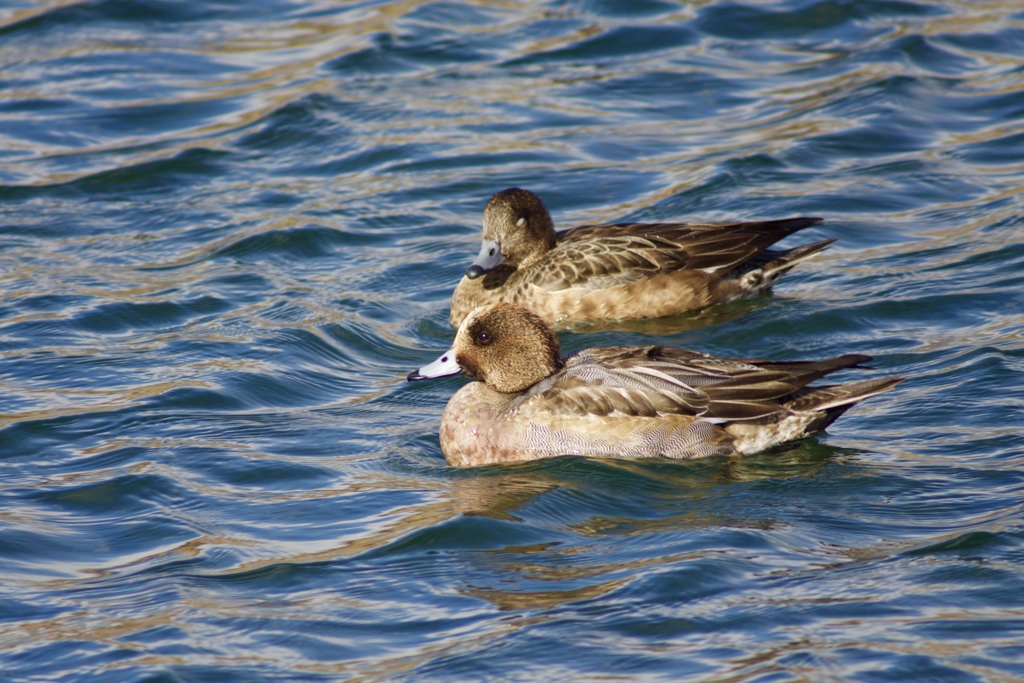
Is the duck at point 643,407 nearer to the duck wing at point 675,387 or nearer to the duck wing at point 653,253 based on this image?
the duck wing at point 675,387

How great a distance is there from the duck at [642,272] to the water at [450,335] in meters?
0.20

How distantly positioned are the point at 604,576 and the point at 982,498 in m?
1.87

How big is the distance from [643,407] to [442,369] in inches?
46.9

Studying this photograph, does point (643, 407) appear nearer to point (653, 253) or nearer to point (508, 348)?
point (508, 348)

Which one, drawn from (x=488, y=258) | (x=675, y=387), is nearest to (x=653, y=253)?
(x=488, y=258)

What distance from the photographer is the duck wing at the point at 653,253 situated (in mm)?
9812

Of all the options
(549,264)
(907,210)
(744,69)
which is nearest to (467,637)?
(549,264)

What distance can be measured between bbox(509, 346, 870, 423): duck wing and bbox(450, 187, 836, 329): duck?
2562mm

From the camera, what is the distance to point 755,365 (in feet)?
23.6

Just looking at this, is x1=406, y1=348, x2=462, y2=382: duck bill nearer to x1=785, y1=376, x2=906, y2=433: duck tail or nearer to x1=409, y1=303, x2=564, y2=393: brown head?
x1=409, y1=303, x2=564, y2=393: brown head

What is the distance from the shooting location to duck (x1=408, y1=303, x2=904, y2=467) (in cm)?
704

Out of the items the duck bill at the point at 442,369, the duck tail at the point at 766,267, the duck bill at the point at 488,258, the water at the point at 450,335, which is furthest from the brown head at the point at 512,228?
the duck bill at the point at 442,369

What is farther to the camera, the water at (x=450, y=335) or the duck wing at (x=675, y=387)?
the duck wing at (x=675, y=387)

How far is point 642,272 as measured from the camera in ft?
32.3
